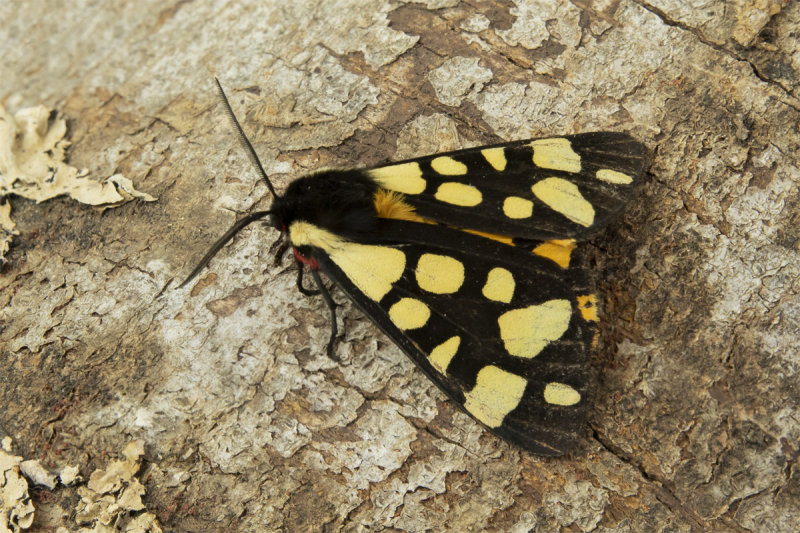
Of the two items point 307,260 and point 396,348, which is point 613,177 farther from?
point 307,260

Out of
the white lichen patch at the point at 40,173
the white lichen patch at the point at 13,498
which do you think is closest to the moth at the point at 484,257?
the white lichen patch at the point at 40,173

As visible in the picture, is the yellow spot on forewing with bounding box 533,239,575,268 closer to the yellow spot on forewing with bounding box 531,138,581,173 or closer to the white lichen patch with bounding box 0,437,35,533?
the yellow spot on forewing with bounding box 531,138,581,173

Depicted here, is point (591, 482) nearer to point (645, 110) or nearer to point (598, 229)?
point (598, 229)

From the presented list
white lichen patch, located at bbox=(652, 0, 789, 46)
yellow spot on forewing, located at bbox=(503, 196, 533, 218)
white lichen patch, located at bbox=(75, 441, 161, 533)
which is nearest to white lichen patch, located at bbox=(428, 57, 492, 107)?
yellow spot on forewing, located at bbox=(503, 196, 533, 218)

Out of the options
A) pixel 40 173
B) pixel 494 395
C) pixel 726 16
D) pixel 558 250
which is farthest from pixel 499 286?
pixel 40 173

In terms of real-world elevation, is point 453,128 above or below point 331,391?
above

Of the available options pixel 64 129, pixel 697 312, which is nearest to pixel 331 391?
pixel 697 312

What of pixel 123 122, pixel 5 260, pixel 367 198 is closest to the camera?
pixel 367 198
